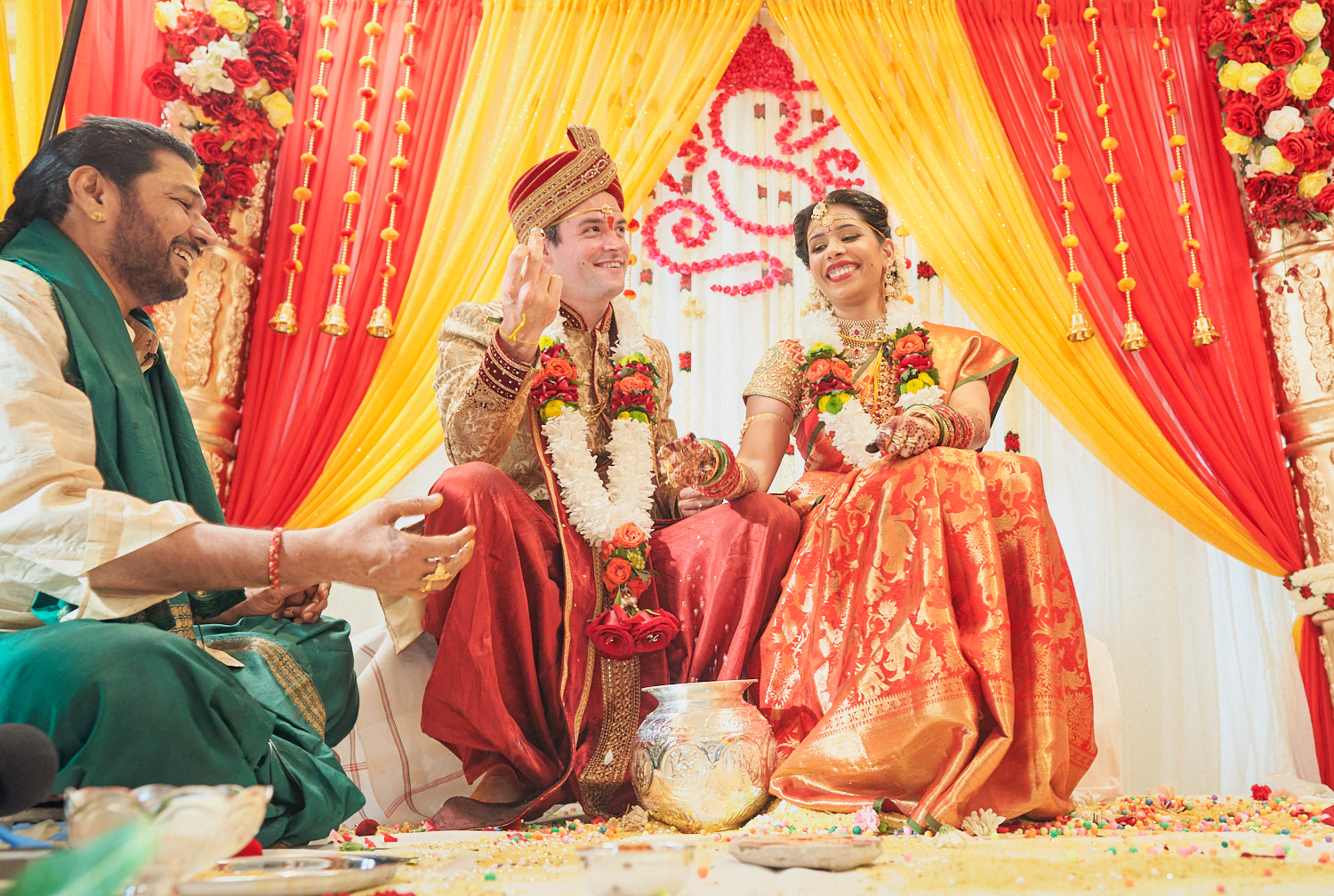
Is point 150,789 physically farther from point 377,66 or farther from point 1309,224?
point 1309,224

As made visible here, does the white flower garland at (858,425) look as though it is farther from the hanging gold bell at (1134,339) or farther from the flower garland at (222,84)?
the flower garland at (222,84)

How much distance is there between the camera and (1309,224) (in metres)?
4.02

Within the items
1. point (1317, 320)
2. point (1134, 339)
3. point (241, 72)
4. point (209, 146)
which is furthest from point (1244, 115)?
point (209, 146)

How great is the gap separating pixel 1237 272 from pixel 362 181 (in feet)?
11.8

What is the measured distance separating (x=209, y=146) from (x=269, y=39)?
1.72 ft

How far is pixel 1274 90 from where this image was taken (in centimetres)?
403

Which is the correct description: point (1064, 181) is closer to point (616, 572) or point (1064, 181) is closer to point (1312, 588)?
point (1312, 588)

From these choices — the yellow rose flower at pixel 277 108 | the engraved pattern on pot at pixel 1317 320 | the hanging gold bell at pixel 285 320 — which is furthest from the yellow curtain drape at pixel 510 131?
the engraved pattern on pot at pixel 1317 320

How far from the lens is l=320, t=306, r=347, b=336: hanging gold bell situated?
380 centimetres

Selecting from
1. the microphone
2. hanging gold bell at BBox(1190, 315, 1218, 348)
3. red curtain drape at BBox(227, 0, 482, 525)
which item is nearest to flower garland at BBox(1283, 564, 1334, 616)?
hanging gold bell at BBox(1190, 315, 1218, 348)

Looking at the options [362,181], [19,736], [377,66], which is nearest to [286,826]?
[19,736]

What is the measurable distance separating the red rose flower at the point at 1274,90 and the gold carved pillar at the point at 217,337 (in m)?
4.03

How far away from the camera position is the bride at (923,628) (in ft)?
6.74

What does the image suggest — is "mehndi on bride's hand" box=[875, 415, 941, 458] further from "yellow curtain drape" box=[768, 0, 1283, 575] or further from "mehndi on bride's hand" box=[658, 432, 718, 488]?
"yellow curtain drape" box=[768, 0, 1283, 575]
